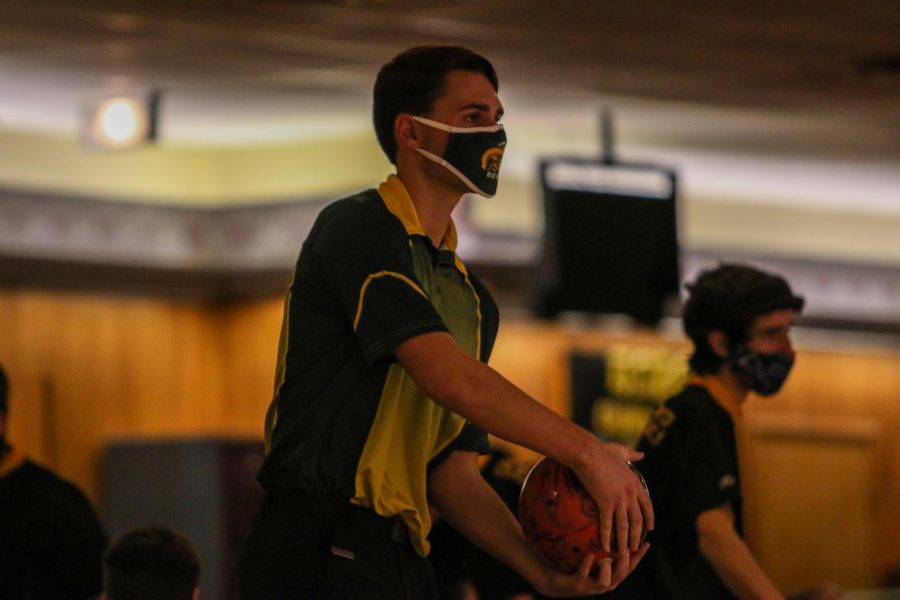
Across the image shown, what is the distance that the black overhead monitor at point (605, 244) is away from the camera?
8852 millimetres

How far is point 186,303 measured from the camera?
1063 centimetres

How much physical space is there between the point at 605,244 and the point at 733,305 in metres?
4.04

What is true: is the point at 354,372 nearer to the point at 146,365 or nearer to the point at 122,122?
the point at 122,122

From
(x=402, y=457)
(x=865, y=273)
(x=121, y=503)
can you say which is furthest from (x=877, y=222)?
(x=402, y=457)

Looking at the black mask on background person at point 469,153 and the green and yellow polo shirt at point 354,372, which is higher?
the black mask on background person at point 469,153

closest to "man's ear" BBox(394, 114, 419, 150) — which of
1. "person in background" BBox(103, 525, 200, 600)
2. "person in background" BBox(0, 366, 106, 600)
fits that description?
"person in background" BBox(103, 525, 200, 600)

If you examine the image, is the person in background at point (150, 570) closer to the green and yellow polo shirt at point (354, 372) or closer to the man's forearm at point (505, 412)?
the green and yellow polo shirt at point (354, 372)

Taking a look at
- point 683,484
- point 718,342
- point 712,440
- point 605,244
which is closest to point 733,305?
point 718,342

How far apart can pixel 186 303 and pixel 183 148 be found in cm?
90

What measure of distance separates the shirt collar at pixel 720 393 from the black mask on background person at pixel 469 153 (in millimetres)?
1544

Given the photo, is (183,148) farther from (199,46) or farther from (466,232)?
(199,46)

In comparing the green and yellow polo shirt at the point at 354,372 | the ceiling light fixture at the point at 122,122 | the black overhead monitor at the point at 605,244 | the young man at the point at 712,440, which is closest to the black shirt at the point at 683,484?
the young man at the point at 712,440

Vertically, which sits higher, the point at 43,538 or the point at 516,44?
the point at 516,44

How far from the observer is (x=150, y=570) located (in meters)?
4.43
